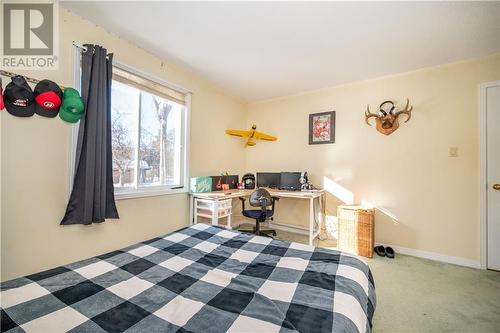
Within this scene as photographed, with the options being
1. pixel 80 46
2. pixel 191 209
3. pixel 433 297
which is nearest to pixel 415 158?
pixel 433 297

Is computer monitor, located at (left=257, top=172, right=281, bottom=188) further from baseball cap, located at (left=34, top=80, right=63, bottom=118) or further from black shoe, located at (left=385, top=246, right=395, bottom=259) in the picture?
baseball cap, located at (left=34, top=80, right=63, bottom=118)

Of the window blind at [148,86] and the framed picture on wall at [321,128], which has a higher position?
the window blind at [148,86]

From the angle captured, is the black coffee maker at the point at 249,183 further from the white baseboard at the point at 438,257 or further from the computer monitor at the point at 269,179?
the white baseboard at the point at 438,257

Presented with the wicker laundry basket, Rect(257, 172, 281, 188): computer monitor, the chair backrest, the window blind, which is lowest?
the wicker laundry basket

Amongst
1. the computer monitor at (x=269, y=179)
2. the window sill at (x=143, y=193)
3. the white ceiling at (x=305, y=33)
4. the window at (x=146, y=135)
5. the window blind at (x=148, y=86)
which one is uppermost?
the white ceiling at (x=305, y=33)

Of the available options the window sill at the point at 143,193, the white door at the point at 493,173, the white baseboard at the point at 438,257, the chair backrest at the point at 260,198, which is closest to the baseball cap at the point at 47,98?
the window sill at the point at 143,193

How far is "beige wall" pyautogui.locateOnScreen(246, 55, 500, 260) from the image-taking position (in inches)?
101

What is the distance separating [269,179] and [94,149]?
2578 mm

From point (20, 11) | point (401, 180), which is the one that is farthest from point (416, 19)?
point (20, 11)

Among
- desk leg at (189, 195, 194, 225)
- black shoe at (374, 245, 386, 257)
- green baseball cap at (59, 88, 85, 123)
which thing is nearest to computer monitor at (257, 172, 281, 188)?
desk leg at (189, 195, 194, 225)

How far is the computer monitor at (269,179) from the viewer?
3.71 metres

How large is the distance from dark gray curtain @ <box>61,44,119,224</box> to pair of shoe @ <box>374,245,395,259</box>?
326cm

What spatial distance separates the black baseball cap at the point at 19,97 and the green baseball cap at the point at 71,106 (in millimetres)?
190

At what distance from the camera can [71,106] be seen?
181cm
